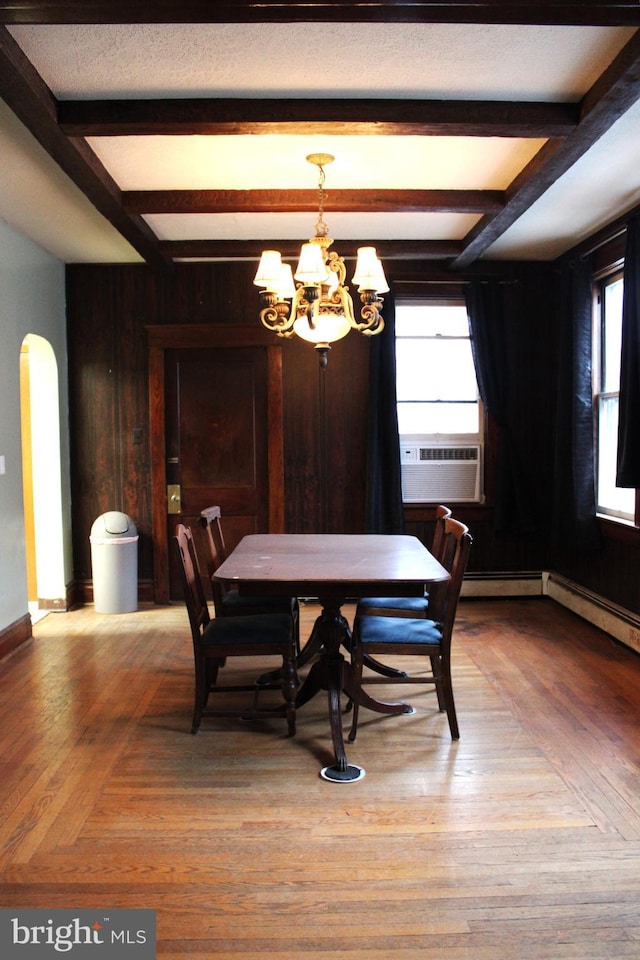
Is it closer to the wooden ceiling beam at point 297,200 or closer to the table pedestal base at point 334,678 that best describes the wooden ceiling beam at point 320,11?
the wooden ceiling beam at point 297,200

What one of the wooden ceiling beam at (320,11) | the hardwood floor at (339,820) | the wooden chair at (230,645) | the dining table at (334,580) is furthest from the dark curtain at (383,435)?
the wooden ceiling beam at (320,11)

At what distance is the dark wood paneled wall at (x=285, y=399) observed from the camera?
5398 mm

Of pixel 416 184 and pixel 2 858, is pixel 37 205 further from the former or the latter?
pixel 2 858

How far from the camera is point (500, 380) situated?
5.40 meters

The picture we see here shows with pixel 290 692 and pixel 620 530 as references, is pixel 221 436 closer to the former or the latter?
pixel 290 692

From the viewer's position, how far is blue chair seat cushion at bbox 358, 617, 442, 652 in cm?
310

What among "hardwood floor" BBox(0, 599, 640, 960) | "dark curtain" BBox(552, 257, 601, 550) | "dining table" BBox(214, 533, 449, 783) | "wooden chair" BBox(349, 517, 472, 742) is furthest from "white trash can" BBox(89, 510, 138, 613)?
"dark curtain" BBox(552, 257, 601, 550)

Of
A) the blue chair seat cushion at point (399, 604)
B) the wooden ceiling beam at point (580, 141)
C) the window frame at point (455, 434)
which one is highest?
the wooden ceiling beam at point (580, 141)

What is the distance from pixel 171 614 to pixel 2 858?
299cm

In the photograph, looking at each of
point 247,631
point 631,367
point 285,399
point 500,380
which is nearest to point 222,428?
point 285,399

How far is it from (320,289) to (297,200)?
72 cm

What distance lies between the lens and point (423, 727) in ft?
10.6

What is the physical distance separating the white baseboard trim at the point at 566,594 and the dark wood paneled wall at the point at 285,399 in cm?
28

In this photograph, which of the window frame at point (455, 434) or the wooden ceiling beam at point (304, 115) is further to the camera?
the window frame at point (455, 434)
